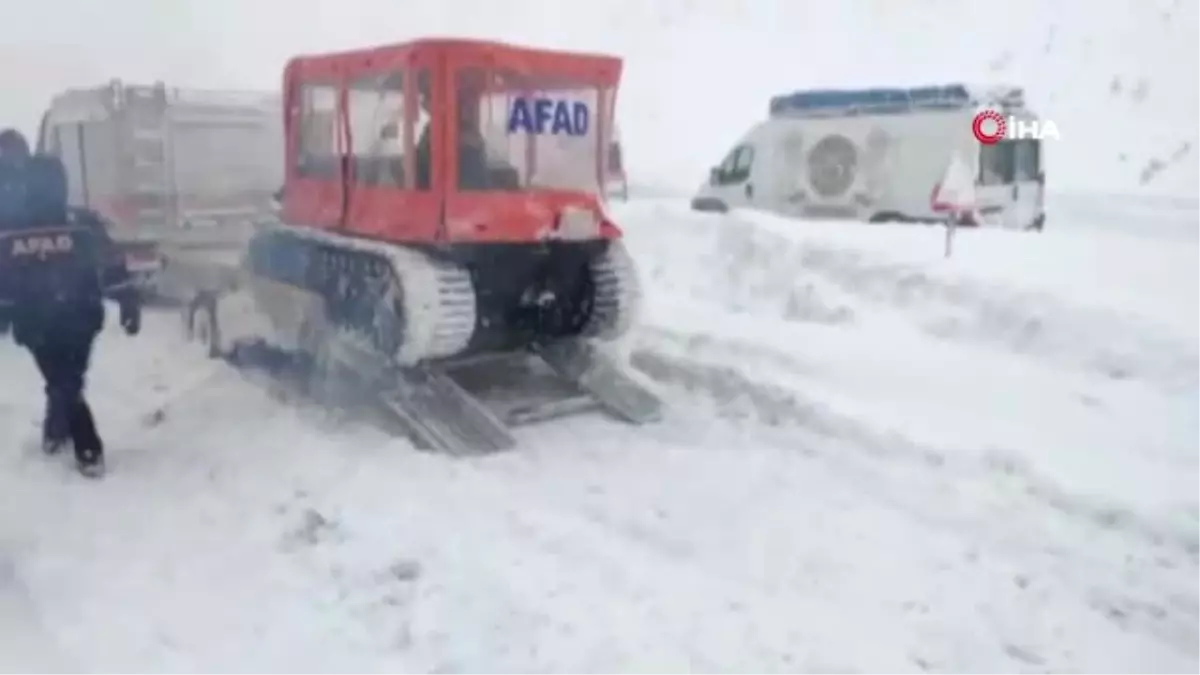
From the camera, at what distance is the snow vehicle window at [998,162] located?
51.4ft

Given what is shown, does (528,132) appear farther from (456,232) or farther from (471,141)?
(456,232)

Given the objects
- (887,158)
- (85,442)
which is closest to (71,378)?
(85,442)

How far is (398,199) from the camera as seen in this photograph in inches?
325

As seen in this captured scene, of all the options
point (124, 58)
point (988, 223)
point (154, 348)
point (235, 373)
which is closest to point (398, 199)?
point (235, 373)

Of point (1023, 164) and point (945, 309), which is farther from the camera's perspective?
point (1023, 164)

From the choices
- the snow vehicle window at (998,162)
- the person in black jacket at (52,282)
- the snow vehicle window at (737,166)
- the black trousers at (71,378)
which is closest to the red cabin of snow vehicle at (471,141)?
the person in black jacket at (52,282)

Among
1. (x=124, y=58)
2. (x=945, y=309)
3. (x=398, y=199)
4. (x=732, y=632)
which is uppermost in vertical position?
(x=124, y=58)

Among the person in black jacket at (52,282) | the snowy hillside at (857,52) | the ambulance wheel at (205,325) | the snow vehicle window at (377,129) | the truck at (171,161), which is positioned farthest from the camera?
the snowy hillside at (857,52)

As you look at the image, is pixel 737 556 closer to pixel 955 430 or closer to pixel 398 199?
pixel 955 430

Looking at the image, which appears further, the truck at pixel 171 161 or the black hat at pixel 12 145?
the truck at pixel 171 161

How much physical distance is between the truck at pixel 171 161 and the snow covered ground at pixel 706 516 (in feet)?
8.90

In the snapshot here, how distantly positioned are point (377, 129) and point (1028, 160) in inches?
407

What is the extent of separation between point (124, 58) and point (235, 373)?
16.7m

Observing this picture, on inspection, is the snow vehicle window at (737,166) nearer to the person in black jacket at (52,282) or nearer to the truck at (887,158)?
the truck at (887,158)
